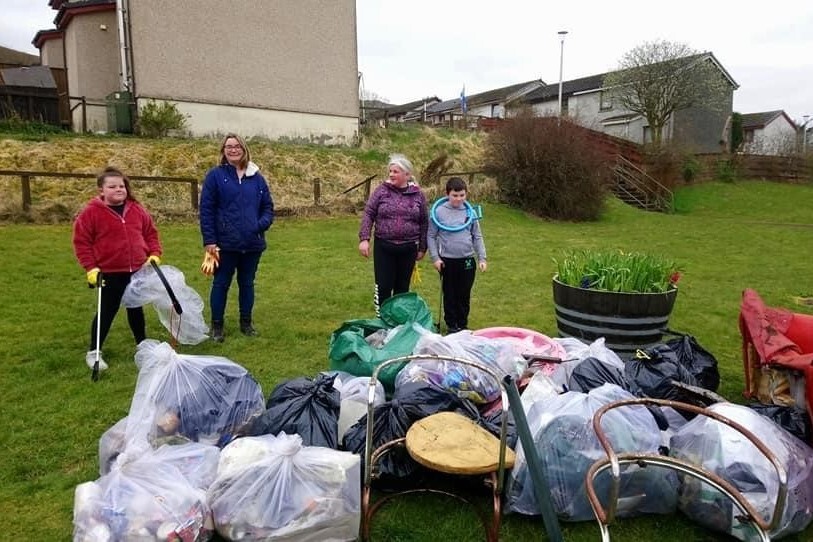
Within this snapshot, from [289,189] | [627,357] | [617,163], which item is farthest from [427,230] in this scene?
[617,163]

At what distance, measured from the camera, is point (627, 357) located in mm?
3801

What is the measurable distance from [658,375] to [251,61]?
52.8 ft

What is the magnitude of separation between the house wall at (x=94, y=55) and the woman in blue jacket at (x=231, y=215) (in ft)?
46.0

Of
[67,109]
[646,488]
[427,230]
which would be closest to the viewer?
[646,488]

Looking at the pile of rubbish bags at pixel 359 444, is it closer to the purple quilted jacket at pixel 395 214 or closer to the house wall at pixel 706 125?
the purple quilted jacket at pixel 395 214

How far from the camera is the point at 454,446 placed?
92.4 inches

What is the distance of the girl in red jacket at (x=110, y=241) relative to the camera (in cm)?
394

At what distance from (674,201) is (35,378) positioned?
2118cm

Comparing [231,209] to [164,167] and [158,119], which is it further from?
[158,119]

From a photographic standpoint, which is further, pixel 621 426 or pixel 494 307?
pixel 494 307

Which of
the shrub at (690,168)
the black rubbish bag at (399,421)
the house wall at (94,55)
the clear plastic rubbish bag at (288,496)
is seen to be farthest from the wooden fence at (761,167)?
the clear plastic rubbish bag at (288,496)

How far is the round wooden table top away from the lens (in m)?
2.21

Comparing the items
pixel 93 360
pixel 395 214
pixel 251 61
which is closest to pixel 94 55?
pixel 251 61

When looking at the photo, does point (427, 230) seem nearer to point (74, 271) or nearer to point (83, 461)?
point (83, 461)
